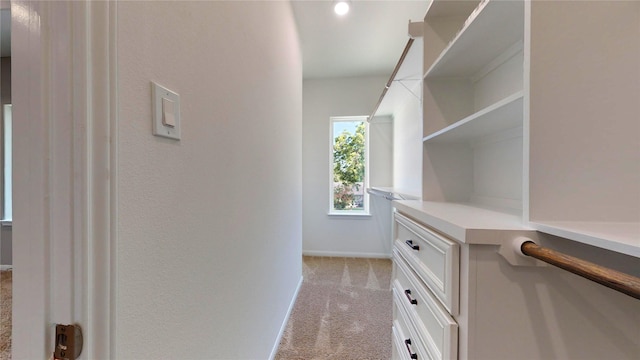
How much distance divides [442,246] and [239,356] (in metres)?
0.94

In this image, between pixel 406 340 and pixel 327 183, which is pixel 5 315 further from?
pixel 327 183

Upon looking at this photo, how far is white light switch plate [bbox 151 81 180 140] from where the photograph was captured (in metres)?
0.58

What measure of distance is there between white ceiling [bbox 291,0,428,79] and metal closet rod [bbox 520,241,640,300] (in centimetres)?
226

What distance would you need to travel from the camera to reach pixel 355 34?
2570mm

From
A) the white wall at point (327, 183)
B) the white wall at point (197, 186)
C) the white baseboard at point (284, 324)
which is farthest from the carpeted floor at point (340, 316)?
the white wall at point (327, 183)

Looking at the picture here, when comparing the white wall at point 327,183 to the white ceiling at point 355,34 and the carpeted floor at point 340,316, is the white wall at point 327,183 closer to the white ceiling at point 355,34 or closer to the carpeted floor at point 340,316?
the white ceiling at point 355,34

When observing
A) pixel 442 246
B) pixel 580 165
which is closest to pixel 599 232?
pixel 580 165

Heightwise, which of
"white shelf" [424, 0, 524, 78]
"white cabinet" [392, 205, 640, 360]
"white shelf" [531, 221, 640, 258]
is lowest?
Answer: "white cabinet" [392, 205, 640, 360]

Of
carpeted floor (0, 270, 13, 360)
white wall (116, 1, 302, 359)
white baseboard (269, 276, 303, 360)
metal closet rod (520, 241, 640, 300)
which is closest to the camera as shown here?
metal closet rod (520, 241, 640, 300)

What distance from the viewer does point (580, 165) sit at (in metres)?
0.61

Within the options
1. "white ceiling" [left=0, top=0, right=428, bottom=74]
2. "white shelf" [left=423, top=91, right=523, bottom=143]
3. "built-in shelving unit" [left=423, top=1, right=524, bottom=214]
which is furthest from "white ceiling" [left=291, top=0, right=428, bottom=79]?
"white shelf" [left=423, top=91, right=523, bottom=143]

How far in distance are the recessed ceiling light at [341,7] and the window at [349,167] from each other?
5.40 feet

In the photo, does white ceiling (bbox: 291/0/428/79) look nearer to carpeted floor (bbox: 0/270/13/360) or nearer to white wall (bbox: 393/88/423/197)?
white wall (bbox: 393/88/423/197)

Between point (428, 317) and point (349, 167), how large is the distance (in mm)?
2998
